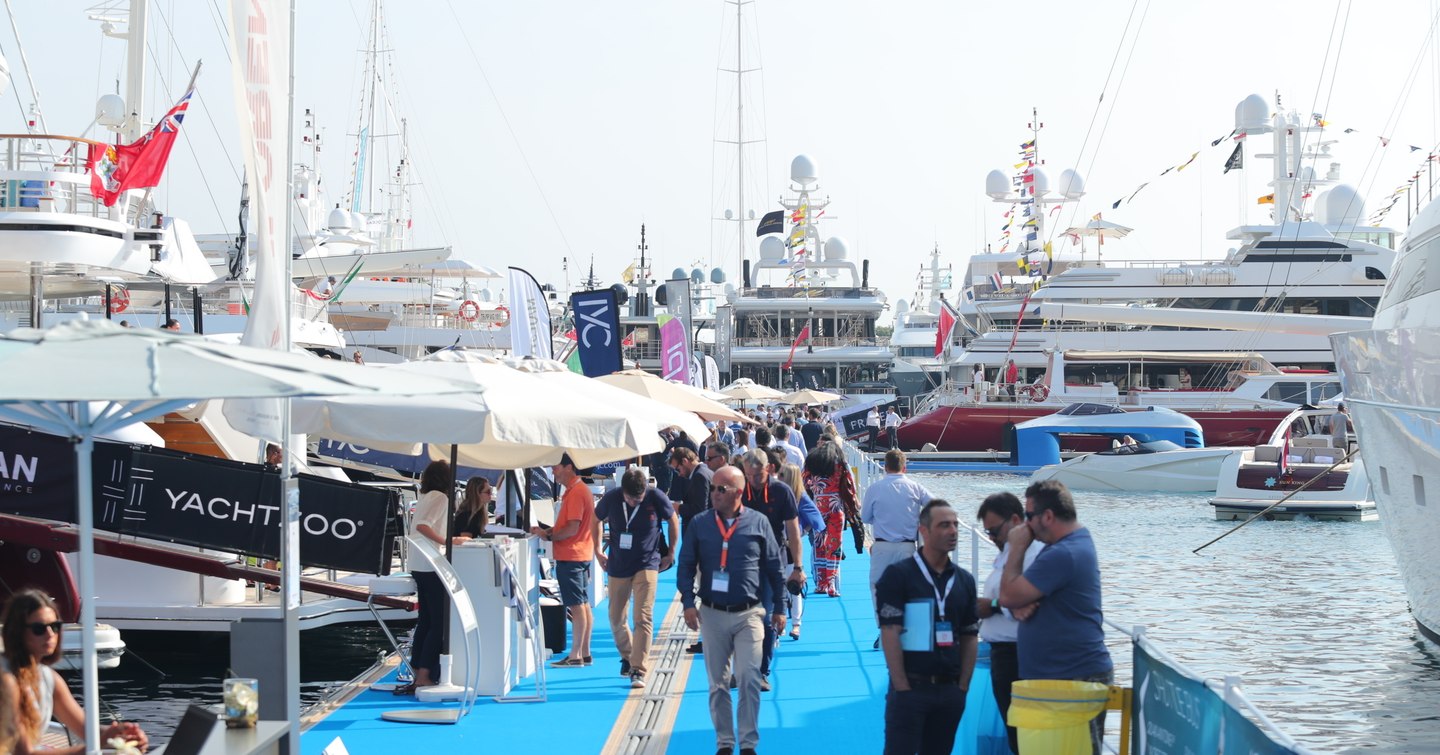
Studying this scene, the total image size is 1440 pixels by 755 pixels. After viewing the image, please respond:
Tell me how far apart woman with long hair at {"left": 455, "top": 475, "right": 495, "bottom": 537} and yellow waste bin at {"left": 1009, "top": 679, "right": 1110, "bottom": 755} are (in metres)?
5.42

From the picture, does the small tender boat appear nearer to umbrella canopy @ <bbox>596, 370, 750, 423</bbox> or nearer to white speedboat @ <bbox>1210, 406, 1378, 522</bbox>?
white speedboat @ <bbox>1210, 406, 1378, 522</bbox>

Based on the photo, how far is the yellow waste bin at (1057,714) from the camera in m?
5.91

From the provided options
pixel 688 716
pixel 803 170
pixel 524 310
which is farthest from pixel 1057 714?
pixel 803 170

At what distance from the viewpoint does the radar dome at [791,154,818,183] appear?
73.2m

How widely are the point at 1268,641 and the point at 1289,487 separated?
14207 mm

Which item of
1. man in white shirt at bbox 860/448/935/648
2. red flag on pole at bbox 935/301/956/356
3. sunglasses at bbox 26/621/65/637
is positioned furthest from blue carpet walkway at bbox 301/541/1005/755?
red flag on pole at bbox 935/301/956/356

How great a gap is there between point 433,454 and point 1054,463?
30457 millimetres

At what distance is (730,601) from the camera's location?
307 inches

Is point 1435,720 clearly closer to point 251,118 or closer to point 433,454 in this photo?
point 433,454

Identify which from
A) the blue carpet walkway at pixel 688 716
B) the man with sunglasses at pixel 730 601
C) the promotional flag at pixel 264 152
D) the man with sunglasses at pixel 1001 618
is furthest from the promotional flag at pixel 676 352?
the man with sunglasses at pixel 1001 618

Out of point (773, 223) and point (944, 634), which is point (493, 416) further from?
point (773, 223)

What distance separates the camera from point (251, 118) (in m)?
7.73

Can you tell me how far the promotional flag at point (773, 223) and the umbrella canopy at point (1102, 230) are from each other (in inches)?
586

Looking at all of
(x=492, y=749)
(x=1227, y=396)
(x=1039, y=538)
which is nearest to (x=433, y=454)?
(x=492, y=749)
